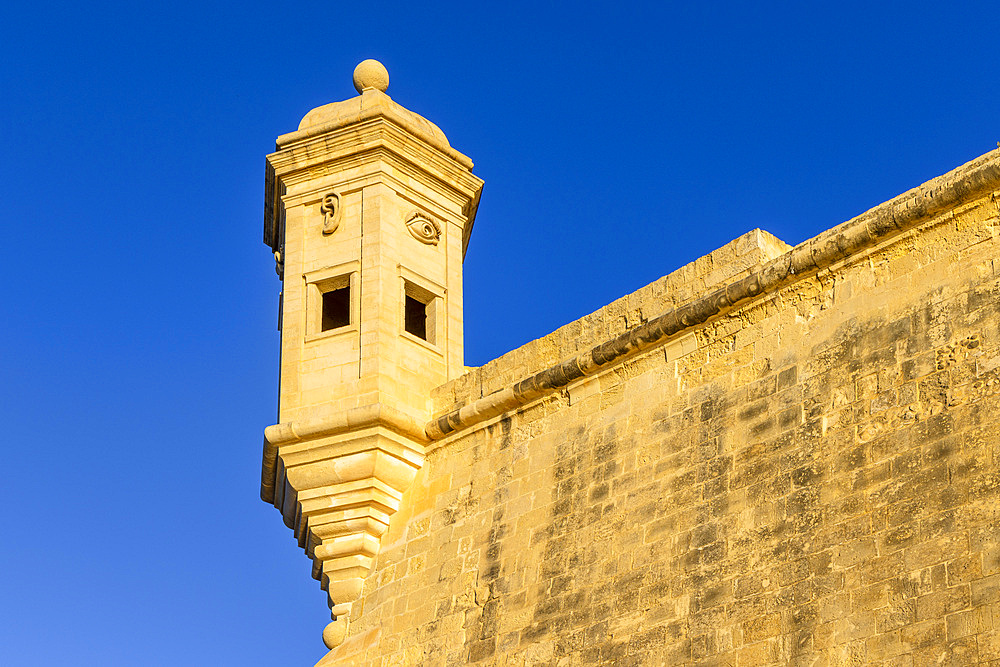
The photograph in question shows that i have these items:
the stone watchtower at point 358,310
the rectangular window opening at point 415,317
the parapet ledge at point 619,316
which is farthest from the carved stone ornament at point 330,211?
the parapet ledge at point 619,316

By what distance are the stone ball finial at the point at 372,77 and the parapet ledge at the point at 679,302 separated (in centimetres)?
291

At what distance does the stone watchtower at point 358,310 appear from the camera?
985 cm

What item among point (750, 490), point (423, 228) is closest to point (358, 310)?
point (423, 228)

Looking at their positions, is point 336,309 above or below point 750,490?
above

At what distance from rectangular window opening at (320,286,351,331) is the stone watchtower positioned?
0.04 ft

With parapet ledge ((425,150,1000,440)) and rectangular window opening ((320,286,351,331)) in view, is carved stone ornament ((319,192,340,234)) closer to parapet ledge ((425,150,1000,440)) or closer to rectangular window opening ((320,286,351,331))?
rectangular window opening ((320,286,351,331))

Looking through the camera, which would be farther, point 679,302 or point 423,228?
point 423,228

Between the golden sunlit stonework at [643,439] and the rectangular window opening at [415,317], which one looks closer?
the golden sunlit stonework at [643,439]

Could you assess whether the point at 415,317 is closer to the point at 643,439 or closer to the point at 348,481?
the point at 348,481

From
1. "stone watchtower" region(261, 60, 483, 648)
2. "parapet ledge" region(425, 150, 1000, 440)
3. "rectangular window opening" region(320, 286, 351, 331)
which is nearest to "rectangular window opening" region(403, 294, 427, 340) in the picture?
"stone watchtower" region(261, 60, 483, 648)

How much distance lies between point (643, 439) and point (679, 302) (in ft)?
3.04

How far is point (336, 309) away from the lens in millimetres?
11273

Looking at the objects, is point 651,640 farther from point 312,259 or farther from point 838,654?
point 312,259

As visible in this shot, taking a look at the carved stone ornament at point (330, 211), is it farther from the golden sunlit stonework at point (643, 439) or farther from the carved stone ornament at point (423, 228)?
the carved stone ornament at point (423, 228)
